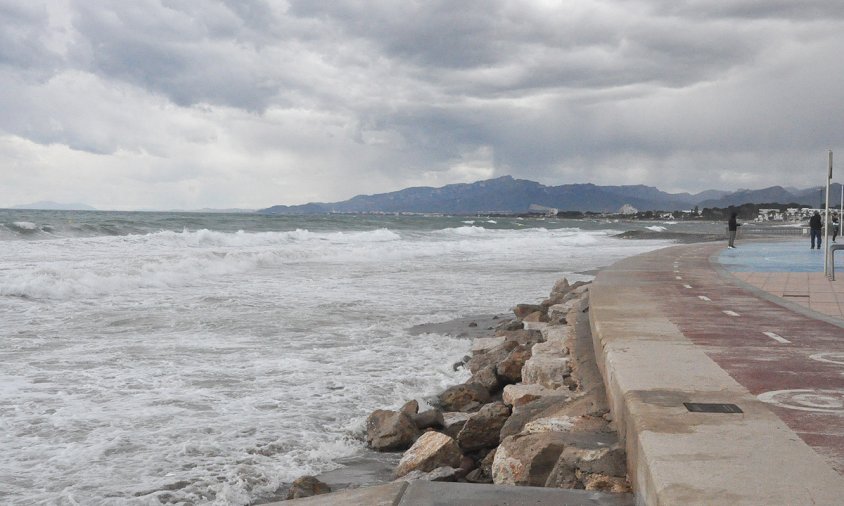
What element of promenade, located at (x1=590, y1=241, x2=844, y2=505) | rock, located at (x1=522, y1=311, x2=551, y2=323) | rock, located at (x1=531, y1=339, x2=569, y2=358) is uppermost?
promenade, located at (x1=590, y1=241, x2=844, y2=505)

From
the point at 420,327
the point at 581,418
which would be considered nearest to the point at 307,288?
Answer: the point at 420,327

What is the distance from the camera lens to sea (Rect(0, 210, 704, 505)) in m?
5.76

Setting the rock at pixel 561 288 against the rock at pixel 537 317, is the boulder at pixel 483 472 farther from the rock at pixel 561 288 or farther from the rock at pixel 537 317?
the rock at pixel 561 288

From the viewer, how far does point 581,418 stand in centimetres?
538

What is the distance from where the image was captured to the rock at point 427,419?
6.93 m

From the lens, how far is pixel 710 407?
4461 mm

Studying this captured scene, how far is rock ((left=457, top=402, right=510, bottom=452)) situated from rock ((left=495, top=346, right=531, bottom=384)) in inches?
84.7

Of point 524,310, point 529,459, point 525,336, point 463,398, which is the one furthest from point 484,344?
point 529,459

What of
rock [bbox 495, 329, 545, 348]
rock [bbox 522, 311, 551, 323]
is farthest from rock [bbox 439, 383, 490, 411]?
rock [bbox 522, 311, 551, 323]

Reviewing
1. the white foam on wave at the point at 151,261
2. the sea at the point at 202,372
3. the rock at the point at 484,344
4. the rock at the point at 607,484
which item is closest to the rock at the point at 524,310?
the sea at the point at 202,372

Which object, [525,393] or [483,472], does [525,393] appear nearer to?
[525,393]

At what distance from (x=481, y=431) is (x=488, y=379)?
2307 millimetres

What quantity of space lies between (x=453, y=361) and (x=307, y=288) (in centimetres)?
985

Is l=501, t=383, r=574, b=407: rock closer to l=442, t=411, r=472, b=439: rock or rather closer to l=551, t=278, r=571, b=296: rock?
l=442, t=411, r=472, b=439: rock
